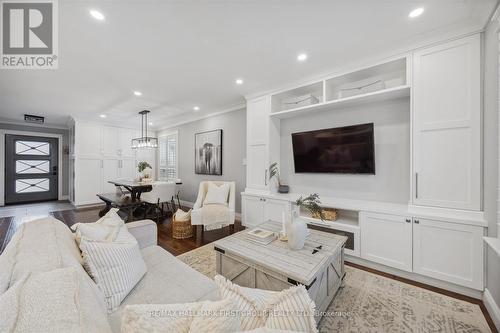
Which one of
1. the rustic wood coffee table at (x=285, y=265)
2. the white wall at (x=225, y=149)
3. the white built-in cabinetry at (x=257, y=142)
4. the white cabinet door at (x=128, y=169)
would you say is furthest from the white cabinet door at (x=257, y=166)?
the white cabinet door at (x=128, y=169)

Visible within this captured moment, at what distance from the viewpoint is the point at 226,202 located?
12.0 ft

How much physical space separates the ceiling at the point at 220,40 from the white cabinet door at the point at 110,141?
240 centimetres

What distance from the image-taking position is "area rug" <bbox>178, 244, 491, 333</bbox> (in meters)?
1.52

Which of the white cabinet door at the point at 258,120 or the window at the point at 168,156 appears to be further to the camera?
the window at the point at 168,156

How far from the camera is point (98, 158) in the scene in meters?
5.82

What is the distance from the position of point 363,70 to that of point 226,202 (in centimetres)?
288

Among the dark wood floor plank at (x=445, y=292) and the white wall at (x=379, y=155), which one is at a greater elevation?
the white wall at (x=379, y=155)

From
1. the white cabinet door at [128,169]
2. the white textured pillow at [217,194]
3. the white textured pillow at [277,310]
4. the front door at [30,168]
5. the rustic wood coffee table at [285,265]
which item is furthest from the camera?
the white cabinet door at [128,169]

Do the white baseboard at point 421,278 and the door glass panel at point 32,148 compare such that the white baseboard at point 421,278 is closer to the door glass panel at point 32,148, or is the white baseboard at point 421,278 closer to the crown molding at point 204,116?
the crown molding at point 204,116

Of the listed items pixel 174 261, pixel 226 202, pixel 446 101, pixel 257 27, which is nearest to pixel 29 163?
pixel 226 202

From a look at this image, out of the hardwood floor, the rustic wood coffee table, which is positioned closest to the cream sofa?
the rustic wood coffee table

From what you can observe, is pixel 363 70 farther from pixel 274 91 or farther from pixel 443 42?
pixel 274 91

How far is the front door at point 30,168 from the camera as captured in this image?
226 inches

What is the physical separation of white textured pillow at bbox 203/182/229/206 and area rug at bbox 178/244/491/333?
5.19 ft
